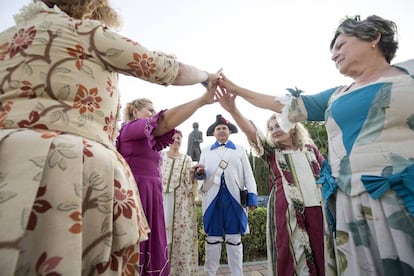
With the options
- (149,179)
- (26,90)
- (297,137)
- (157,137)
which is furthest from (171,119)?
(297,137)

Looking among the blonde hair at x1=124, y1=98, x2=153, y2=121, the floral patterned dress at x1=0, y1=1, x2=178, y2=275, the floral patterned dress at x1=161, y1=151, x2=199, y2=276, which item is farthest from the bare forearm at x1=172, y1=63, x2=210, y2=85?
the floral patterned dress at x1=161, y1=151, x2=199, y2=276

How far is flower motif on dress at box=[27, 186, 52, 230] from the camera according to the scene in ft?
2.30

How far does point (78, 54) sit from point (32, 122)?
12.3 inches

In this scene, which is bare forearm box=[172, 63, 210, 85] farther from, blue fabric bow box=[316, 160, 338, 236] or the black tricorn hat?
the black tricorn hat

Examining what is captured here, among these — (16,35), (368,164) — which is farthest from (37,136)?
(368,164)

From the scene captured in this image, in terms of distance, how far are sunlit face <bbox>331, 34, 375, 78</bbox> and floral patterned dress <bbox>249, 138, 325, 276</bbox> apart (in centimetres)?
124

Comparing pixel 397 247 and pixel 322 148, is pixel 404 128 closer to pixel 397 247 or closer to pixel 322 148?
pixel 397 247

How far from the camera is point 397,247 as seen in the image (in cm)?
110

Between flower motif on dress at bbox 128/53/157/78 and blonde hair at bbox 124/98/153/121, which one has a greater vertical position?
blonde hair at bbox 124/98/153/121

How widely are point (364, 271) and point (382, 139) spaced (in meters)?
0.67

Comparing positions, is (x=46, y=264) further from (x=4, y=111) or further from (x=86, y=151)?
(x=4, y=111)

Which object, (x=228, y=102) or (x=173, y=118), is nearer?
(x=173, y=118)

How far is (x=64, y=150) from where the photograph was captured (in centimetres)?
78

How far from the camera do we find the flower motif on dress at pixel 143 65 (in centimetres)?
100
